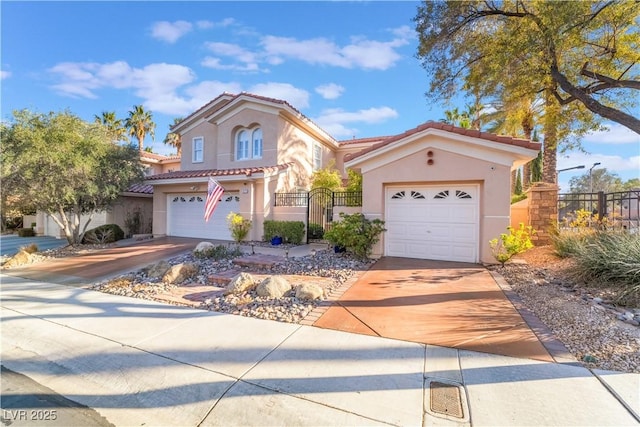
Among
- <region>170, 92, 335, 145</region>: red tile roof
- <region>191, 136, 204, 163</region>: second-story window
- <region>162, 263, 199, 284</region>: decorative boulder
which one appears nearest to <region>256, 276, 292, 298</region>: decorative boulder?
<region>162, 263, 199, 284</region>: decorative boulder

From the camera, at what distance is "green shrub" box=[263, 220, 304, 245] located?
1369 cm

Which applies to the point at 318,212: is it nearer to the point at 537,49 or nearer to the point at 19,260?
the point at 537,49

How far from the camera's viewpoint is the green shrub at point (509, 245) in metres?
8.20

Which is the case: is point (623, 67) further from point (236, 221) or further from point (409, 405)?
point (236, 221)

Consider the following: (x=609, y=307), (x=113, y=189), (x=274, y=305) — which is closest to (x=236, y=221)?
(x=113, y=189)

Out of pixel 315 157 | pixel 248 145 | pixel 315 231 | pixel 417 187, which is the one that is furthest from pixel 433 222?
pixel 248 145

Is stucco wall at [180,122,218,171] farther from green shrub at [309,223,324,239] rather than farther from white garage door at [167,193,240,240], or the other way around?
green shrub at [309,223,324,239]

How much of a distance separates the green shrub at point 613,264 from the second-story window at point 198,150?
19.0 metres

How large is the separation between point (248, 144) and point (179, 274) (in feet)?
35.8

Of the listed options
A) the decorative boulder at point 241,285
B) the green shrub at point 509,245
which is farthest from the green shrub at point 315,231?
the green shrub at point 509,245

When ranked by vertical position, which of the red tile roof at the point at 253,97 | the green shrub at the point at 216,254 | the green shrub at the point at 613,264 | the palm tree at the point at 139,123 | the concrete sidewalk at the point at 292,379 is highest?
the palm tree at the point at 139,123

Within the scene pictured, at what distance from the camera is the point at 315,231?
47.0 ft

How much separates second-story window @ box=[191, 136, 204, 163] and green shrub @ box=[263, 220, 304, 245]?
8.30 m

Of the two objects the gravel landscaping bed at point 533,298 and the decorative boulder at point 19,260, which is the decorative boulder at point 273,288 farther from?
the decorative boulder at point 19,260
